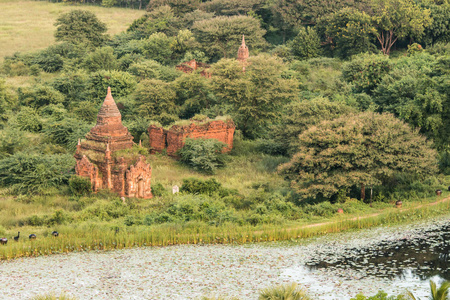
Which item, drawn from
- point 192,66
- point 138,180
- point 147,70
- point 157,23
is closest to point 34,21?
point 157,23

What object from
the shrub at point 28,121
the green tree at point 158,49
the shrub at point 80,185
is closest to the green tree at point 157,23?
the green tree at point 158,49

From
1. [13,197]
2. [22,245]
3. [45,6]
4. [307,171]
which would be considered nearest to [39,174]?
[13,197]

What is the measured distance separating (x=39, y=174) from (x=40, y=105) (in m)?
19.3

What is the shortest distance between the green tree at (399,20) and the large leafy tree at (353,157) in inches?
1138

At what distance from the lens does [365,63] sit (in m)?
→ 46.8

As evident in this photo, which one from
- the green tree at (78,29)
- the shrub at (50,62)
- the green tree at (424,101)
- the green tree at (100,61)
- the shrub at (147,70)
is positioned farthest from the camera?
the green tree at (78,29)

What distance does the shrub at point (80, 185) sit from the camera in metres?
33.1

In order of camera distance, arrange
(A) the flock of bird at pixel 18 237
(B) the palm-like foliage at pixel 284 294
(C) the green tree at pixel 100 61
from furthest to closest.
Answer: (C) the green tree at pixel 100 61 < (A) the flock of bird at pixel 18 237 < (B) the palm-like foliage at pixel 284 294

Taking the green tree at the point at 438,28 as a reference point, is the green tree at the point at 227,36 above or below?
below

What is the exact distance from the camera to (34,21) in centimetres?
8875

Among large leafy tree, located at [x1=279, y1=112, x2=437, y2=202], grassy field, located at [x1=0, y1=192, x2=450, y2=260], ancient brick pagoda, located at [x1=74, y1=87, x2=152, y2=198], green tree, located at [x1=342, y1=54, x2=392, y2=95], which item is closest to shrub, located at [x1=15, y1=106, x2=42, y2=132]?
ancient brick pagoda, located at [x1=74, y1=87, x2=152, y2=198]

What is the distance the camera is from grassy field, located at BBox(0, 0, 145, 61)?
7888cm

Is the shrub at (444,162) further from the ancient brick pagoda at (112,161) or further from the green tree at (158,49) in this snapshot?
the green tree at (158,49)

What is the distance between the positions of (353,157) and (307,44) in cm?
3473
